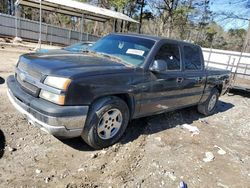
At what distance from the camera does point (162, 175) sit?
3.60 meters

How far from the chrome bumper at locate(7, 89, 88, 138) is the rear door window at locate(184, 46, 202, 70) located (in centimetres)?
288

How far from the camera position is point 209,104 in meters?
6.85

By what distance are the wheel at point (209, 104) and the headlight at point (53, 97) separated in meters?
4.50

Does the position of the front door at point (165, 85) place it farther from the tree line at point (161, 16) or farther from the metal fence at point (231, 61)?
the tree line at point (161, 16)

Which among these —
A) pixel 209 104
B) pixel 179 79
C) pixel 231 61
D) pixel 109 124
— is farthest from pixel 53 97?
pixel 231 61

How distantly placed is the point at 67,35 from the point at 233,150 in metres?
20.9

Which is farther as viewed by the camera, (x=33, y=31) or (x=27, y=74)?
(x=33, y=31)

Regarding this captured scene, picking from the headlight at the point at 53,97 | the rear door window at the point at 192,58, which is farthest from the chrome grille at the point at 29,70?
the rear door window at the point at 192,58

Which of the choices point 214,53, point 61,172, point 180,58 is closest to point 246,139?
point 180,58

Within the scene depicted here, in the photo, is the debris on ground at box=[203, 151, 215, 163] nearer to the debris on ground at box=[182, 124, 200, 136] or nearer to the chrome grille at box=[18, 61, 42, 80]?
the debris on ground at box=[182, 124, 200, 136]

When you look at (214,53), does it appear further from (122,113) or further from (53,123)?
(53,123)

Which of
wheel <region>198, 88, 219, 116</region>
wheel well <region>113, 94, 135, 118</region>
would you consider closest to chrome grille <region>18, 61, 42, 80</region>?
wheel well <region>113, 94, 135, 118</region>

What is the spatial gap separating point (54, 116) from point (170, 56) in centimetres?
268

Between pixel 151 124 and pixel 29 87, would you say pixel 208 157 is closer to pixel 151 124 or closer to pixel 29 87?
pixel 151 124
